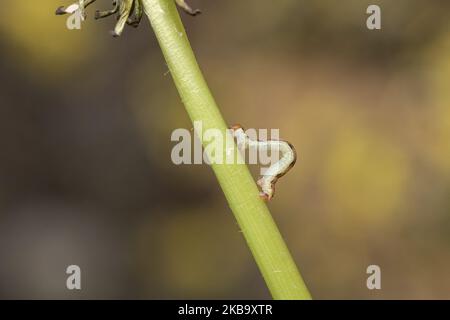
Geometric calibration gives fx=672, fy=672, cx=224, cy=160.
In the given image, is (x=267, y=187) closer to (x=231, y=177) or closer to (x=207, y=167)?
(x=231, y=177)

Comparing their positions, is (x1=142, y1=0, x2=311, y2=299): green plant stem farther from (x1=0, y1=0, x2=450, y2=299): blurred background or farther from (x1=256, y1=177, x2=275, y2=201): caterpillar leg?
(x1=0, y1=0, x2=450, y2=299): blurred background

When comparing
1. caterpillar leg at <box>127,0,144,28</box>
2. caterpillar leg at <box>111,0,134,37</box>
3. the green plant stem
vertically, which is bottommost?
the green plant stem

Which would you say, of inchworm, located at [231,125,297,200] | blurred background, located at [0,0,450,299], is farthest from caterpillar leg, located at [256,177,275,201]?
blurred background, located at [0,0,450,299]

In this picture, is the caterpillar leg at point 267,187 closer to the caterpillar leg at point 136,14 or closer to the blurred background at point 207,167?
the caterpillar leg at point 136,14

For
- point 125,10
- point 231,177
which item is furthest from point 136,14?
point 231,177

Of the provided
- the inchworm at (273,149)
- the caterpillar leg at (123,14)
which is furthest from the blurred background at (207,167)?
the caterpillar leg at (123,14)
